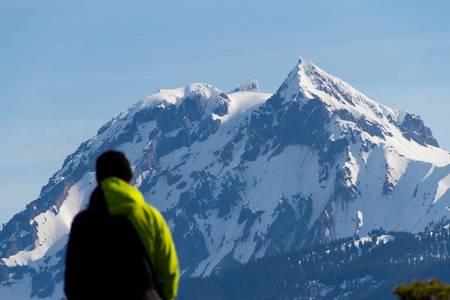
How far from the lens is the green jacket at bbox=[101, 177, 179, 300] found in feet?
61.4

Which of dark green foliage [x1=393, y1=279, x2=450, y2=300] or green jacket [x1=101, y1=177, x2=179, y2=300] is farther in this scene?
dark green foliage [x1=393, y1=279, x2=450, y2=300]

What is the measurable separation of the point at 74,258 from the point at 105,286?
0.74 m

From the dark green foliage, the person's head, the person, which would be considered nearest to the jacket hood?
the person

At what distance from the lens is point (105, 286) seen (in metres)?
18.7

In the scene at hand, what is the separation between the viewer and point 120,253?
18828 mm

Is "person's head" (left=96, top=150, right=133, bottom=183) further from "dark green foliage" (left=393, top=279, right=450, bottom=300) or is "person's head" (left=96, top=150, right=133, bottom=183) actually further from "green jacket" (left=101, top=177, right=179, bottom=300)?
"dark green foliage" (left=393, top=279, right=450, bottom=300)

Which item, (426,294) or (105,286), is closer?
(105,286)

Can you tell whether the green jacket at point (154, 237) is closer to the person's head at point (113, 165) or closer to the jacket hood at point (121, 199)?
the jacket hood at point (121, 199)

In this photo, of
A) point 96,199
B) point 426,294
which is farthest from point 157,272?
point 426,294

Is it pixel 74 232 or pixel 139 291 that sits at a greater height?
pixel 74 232

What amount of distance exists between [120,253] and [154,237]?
0.64 metres

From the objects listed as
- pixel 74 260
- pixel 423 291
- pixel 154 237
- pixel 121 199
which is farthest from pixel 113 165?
pixel 423 291

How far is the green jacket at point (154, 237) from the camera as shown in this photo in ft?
61.4

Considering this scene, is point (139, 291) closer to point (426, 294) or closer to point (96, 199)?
point (96, 199)
